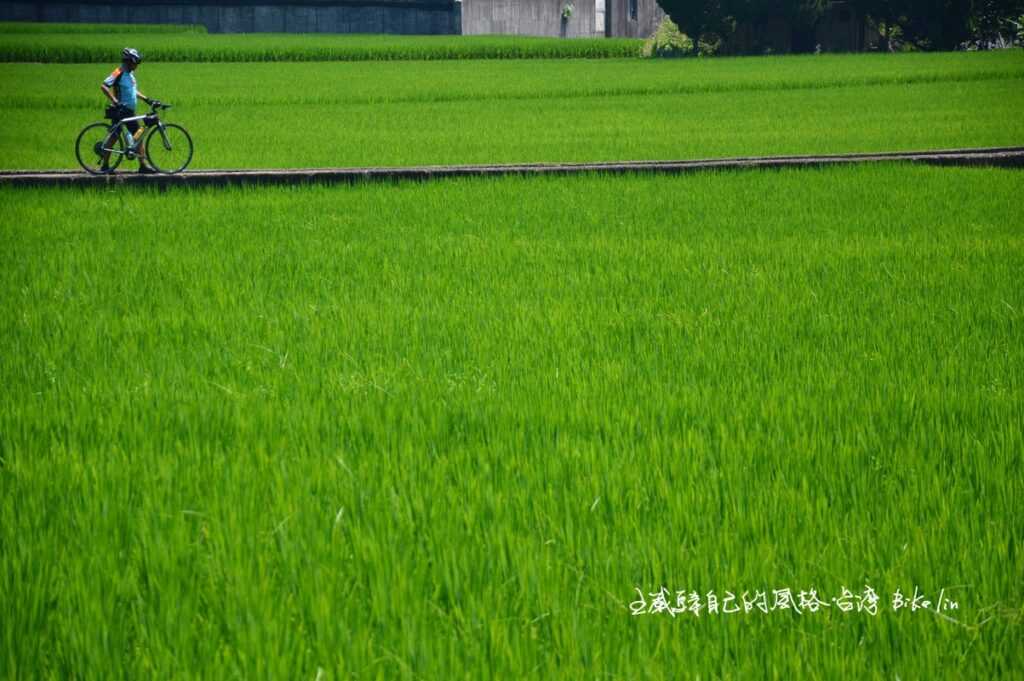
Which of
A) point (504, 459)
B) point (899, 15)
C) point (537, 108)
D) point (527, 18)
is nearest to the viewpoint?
point (504, 459)

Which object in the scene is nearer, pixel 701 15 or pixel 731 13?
pixel 731 13

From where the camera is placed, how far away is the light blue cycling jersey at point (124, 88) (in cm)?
1280

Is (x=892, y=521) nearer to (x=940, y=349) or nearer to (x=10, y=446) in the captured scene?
(x=940, y=349)

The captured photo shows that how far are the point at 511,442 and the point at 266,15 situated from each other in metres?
53.4

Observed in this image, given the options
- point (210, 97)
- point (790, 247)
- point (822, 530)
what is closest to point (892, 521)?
point (822, 530)

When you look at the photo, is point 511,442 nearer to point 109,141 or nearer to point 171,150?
point 109,141

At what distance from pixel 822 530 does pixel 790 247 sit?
5.29 meters

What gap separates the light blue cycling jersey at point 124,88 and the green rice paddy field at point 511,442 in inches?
131

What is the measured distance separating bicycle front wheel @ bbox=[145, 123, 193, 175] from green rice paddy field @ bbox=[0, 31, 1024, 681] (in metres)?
3.12

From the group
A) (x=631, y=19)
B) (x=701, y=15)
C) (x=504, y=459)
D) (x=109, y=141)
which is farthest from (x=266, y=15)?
(x=504, y=459)

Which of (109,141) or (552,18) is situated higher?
(552,18)

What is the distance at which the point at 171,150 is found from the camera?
13.1 meters

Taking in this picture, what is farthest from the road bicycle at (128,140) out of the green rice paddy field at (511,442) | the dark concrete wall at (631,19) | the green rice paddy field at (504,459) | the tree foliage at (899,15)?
the dark concrete wall at (631,19)

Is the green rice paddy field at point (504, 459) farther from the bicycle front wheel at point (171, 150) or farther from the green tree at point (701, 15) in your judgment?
the green tree at point (701, 15)
